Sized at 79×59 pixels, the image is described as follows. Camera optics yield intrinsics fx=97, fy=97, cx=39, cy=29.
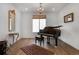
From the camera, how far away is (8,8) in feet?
7.14

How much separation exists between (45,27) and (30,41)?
19.8 inches

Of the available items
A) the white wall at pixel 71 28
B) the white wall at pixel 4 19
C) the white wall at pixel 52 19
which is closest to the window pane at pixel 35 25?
the white wall at pixel 52 19

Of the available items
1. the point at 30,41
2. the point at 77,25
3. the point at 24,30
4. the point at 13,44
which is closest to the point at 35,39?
the point at 30,41

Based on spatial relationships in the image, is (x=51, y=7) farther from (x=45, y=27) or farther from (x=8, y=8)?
(x=8, y=8)

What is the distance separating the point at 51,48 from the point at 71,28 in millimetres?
694

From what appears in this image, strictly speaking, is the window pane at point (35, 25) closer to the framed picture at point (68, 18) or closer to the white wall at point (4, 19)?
the white wall at point (4, 19)

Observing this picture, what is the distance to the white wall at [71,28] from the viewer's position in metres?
2.20

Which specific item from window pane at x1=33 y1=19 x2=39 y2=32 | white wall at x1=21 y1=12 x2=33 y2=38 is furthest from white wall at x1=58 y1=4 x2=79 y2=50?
white wall at x1=21 y1=12 x2=33 y2=38

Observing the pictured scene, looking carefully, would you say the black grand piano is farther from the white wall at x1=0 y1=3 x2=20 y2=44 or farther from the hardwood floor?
the white wall at x1=0 y1=3 x2=20 y2=44

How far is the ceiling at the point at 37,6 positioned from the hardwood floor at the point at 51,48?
2.43 feet

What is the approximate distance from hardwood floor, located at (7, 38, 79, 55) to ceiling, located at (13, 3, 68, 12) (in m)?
0.74

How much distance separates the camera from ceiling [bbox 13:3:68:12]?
2.12 metres

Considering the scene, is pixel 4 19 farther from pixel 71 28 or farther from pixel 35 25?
pixel 71 28
